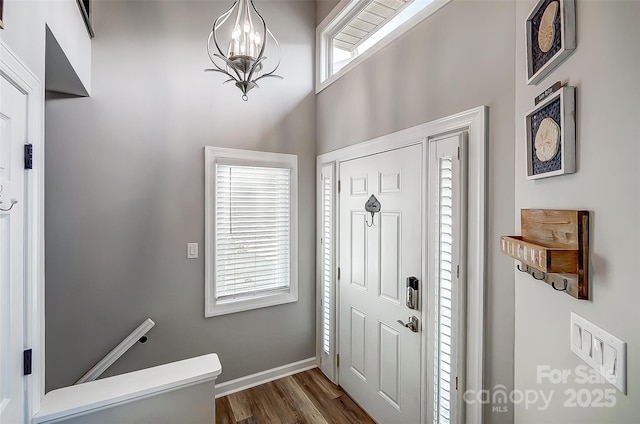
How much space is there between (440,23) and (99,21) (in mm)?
2264

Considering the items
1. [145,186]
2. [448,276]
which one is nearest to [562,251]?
[448,276]

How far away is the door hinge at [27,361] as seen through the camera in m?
1.06

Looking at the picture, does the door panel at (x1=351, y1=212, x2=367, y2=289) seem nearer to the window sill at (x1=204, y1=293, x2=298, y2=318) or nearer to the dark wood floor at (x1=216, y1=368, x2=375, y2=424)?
the window sill at (x1=204, y1=293, x2=298, y2=318)

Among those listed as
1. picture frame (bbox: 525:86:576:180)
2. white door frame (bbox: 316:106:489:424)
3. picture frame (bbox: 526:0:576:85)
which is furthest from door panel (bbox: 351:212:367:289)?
picture frame (bbox: 526:0:576:85)

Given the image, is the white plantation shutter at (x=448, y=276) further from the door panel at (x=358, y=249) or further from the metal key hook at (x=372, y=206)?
the door panel at (x=358, y=249)

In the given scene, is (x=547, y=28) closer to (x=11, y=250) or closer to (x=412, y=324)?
(x=412, y=324)

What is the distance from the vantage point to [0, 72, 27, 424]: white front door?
0.94 meters

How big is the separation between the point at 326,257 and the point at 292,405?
1213 mm

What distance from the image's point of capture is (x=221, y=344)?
247 centimetres

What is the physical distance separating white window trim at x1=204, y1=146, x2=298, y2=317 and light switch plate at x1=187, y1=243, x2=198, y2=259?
0.08m

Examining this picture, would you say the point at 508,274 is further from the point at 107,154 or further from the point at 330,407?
the point at 107,154

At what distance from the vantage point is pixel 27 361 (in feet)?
3.52

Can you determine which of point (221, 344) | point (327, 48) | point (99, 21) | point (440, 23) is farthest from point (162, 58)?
point (221, 344)

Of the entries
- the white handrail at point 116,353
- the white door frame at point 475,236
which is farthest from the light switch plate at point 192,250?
the white door frame at point 475,236
